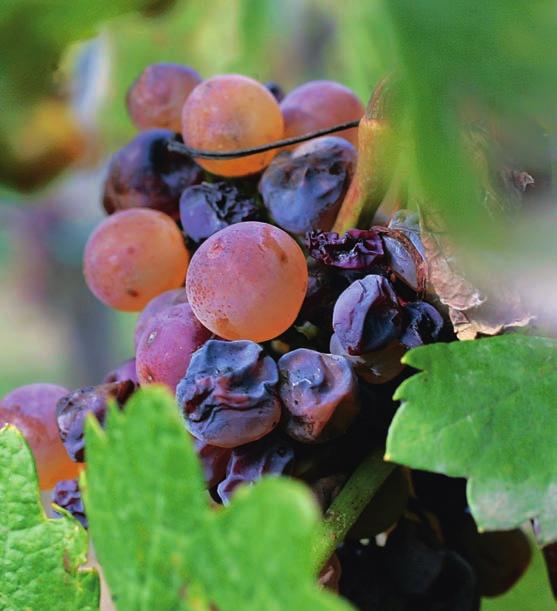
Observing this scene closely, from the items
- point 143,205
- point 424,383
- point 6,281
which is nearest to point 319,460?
point 424,383

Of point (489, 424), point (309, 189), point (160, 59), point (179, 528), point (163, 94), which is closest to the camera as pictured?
point (179, 528)

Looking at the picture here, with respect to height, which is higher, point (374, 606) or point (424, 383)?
point (424, 383)

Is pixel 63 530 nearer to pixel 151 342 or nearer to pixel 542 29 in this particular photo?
pixel 151 342

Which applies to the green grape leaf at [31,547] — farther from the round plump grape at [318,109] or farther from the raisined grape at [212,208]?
the round plump grape at [318,109]

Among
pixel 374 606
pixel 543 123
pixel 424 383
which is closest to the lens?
pixel 543 123

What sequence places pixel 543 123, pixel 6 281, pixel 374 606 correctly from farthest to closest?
pixel 6 281 → pixel 374 606 → pixel 543 123

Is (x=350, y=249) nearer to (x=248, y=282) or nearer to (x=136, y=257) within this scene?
(x=248, y=282)

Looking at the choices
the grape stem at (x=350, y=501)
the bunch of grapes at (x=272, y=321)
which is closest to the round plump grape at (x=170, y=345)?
the bunch of grapes at (x=272, y=321)

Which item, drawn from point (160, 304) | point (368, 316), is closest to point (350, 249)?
point (368, 316)
